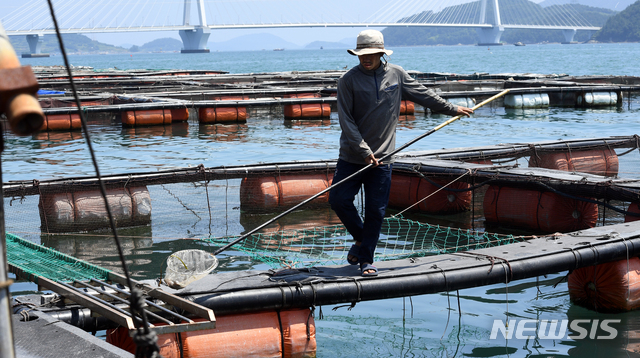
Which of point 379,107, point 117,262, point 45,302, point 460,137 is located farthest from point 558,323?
point 460,137

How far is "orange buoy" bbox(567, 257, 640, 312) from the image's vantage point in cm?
761

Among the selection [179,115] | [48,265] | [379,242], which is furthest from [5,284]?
[179,115]

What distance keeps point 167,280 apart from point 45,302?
1.08 m

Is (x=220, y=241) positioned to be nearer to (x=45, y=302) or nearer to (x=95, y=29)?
(x=45, y=302)

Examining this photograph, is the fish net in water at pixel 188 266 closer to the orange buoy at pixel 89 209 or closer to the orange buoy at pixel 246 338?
the orange buoy at pixel 246 338

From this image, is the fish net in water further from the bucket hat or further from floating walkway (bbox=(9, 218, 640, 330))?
the bucket hat

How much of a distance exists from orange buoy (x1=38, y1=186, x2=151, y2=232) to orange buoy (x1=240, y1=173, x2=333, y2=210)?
190 centimetres

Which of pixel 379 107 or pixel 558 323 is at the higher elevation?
pixel 379 107

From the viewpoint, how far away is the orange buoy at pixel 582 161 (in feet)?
47.0

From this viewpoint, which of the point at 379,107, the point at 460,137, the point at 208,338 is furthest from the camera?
the point at 460,137

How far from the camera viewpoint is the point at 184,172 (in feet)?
39.5

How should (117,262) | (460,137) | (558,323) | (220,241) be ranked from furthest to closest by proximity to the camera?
1. (460,137)
2. (220,241)
3. (117,262)
4. (558,323)

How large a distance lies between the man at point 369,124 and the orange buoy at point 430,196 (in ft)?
19.6

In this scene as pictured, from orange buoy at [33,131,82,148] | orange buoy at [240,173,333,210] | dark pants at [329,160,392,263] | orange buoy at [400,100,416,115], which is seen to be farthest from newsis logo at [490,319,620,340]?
orange buoy at [400,100,416,115]
